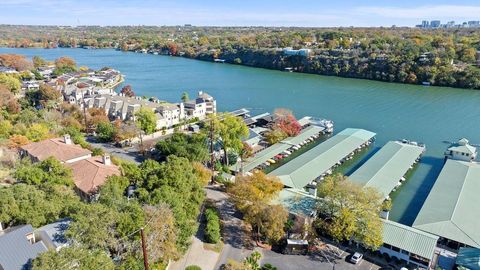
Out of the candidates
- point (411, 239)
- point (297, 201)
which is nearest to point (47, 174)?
point (297, 201)

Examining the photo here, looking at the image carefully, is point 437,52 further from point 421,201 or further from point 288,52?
point 421,201

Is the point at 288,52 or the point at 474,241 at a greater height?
the point at 288,52

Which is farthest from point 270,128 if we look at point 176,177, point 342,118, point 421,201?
point 176,177

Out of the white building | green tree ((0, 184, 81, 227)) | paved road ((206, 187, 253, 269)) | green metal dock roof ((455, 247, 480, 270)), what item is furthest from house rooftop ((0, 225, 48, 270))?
the white building

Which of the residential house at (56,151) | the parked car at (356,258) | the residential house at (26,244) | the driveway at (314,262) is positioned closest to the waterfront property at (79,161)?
the residential house at (56,151)

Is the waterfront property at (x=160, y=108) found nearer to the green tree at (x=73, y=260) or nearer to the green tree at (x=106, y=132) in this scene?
the green tree at (x=106, y=132)

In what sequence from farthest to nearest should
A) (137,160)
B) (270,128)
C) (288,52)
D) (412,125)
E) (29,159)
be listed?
(288,52)
(412,125)
(270,128)
(137,160)
(29,159)
